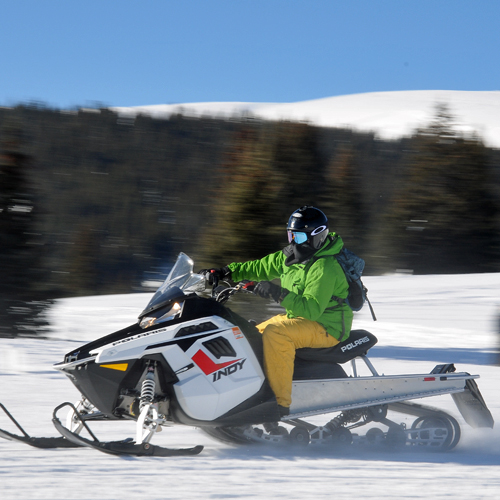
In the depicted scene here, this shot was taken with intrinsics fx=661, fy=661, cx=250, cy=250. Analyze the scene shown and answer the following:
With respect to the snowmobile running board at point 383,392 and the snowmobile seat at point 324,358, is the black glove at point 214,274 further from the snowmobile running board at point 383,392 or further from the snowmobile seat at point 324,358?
the snowmobile running board at point 383,392

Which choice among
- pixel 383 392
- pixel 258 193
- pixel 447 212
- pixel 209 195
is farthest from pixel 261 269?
pixel 447 212

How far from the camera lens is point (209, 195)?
19984 millimetres

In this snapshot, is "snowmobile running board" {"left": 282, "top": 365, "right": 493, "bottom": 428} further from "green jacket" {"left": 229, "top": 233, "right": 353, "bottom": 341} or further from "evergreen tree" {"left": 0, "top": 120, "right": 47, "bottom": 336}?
"evergreen tree" {"left": 0, "top": 120, "right": 47, "bottom": 336}

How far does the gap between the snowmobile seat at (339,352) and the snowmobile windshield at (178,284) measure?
75cm

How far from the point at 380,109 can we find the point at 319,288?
1809 inches

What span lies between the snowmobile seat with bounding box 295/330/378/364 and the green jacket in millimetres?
71

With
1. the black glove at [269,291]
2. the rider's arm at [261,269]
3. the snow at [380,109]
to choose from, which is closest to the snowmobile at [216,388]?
the black glove at [269,291]

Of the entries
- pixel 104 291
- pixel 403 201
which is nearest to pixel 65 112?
pixel 104 291

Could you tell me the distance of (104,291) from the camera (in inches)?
1072

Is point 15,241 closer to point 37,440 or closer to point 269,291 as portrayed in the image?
point 37,440

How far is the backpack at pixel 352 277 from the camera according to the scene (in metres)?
3.99

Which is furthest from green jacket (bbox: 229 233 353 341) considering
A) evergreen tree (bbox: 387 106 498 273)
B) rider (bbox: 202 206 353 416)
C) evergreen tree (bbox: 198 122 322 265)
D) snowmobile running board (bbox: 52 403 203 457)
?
evergreen tree (bbox: 387 106 498 273)

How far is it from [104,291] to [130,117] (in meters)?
10.8

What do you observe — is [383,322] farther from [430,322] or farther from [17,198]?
[17,198]
